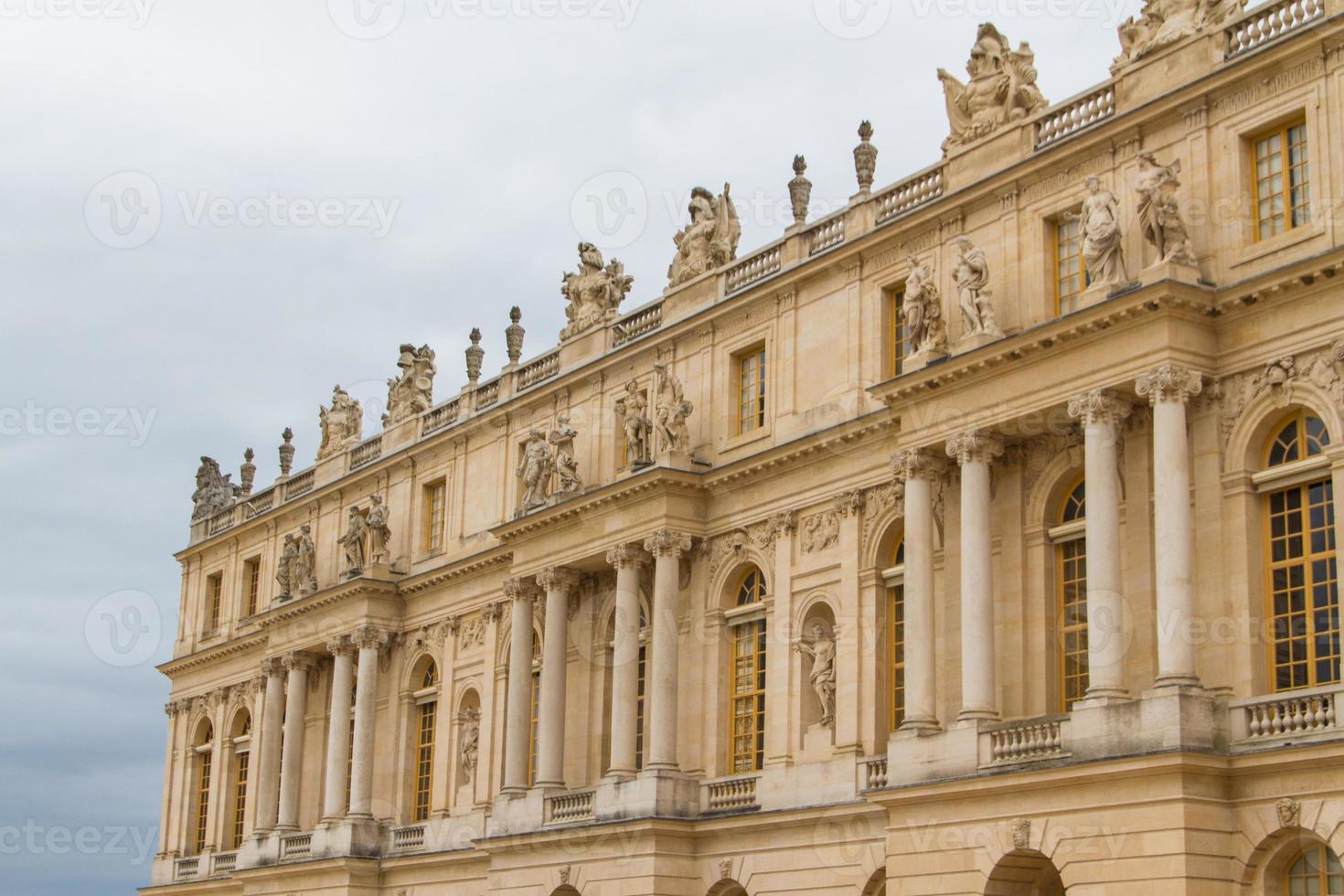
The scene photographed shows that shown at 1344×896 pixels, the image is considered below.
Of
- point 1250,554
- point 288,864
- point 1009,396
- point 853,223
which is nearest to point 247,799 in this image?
point 288,864

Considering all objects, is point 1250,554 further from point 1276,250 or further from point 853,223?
point 853,223

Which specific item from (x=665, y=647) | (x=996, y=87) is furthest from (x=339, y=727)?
(x=996, y=87)

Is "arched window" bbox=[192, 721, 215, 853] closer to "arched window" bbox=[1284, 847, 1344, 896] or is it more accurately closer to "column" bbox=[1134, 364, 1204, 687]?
"column" bbox=[1134, 364, 1204, 687]

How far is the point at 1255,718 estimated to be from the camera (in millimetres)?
25734

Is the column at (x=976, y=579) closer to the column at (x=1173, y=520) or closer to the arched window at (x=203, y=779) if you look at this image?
the column at (x=1173, y=520)

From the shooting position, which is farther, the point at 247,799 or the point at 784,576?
the point at 247,799

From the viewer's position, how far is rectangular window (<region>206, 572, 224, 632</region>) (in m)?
58.7

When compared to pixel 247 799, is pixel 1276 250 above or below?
above

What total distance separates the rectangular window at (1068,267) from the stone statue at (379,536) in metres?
22.5

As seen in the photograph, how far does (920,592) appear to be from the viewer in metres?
31.1

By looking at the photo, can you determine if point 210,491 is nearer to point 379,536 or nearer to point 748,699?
point 379,536

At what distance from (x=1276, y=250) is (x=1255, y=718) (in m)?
6.63

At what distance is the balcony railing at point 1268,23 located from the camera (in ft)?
90.4

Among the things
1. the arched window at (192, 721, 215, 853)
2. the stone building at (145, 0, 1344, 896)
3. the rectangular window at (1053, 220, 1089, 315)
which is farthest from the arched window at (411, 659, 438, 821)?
the rectangular window at (1053, 220, 1089, 315)
